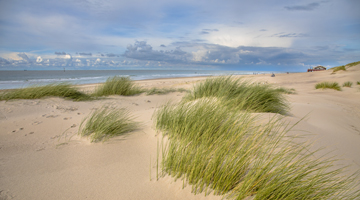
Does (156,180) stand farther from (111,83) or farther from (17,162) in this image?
(111,83)

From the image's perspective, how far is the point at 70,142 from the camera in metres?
2.80

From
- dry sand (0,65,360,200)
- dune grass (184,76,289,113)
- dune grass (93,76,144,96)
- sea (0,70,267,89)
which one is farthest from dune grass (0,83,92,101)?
dune grass (184,76,289,113)

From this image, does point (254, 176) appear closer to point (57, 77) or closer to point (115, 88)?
point (115, 88)

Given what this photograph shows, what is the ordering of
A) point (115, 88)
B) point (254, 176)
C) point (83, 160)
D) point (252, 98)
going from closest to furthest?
point (254, 176), point (83, 160), point (252, 98), point (115, 88)

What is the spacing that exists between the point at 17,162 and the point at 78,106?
3633mm

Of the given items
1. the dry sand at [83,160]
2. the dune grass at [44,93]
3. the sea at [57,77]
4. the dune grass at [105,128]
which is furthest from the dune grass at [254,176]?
the dune grass at [44,93]

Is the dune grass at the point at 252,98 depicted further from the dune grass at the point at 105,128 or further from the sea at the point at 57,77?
the dune grass at the point at 105,128

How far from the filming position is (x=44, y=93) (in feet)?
19.8

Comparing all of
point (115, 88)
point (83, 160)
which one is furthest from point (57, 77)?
point (83, 160)

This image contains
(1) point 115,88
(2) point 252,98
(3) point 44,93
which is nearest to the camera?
(2) point 252,98

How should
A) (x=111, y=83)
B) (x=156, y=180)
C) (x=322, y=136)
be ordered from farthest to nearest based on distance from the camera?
(x=111, y=83) < (x=322, y=136) < (x=156, y=180)

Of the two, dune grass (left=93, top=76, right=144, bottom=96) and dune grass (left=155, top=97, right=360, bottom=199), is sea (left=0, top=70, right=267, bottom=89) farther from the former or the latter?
dune grass (left=155, top=97, right=360, bottom=199)

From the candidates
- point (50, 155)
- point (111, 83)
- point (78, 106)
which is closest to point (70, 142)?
point (50, 155)

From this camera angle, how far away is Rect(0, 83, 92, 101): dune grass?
5.68 meters
